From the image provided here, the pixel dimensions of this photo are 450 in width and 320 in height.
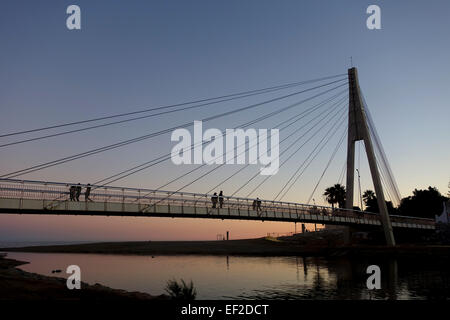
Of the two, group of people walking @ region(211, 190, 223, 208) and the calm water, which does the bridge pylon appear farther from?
group of people walking @ region(211, 190, 223, 208)

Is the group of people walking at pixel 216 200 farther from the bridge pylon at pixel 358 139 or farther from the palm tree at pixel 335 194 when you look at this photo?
the palm tree at pixel 335 194

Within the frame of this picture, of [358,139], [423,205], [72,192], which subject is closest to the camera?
[72,192]

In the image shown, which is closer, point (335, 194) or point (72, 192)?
point (72, 192)

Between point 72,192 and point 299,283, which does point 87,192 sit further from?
point 299,283

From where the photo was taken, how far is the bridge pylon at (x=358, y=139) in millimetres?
59528

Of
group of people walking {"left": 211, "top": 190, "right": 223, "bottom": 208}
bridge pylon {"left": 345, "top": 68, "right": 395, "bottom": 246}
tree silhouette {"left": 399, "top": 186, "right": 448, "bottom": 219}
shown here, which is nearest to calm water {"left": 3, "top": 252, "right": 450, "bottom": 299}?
group of people walking {"left": 211, "top": 190, "right": 223, "bottom": 208}

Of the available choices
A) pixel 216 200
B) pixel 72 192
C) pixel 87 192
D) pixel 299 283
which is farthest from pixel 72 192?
pixel 299 283

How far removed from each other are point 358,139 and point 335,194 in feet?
189

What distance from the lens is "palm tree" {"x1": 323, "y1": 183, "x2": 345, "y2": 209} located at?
115 meters

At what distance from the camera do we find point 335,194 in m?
117

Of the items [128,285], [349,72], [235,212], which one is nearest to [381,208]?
[349,72]

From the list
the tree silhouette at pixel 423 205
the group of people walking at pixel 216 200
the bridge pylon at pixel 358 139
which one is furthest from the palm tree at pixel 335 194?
the group of people walking at pixel 216 200
